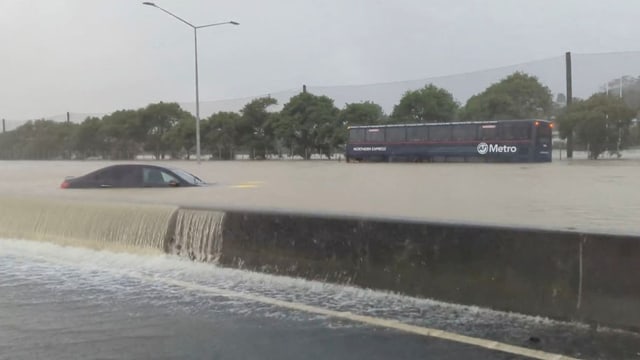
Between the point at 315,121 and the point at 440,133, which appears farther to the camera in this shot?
the point at 315,121

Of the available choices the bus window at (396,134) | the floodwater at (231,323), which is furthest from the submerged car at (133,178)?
the bus window at (396,134)

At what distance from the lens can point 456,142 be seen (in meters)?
44.0

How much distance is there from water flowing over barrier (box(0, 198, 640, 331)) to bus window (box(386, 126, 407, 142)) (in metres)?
37.1

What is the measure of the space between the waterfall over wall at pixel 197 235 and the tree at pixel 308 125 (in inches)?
1919

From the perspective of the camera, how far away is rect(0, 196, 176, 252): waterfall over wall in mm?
10211

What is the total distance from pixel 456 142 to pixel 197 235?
36.1 meters

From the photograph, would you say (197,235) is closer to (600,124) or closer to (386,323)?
(386,323)

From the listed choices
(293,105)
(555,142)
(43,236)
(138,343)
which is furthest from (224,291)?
(293,105)

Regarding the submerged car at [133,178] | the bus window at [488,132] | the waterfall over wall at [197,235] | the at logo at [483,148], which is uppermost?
the bus window at [488,132]

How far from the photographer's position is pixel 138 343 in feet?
19.0

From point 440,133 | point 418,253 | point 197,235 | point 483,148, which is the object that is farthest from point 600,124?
point 418,253

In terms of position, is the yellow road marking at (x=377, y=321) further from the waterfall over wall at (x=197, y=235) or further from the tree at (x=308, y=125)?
the tree at (x=308, y=125)

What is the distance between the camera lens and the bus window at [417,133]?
45.6 meters

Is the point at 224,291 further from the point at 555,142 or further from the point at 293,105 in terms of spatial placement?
the point at 293,105
